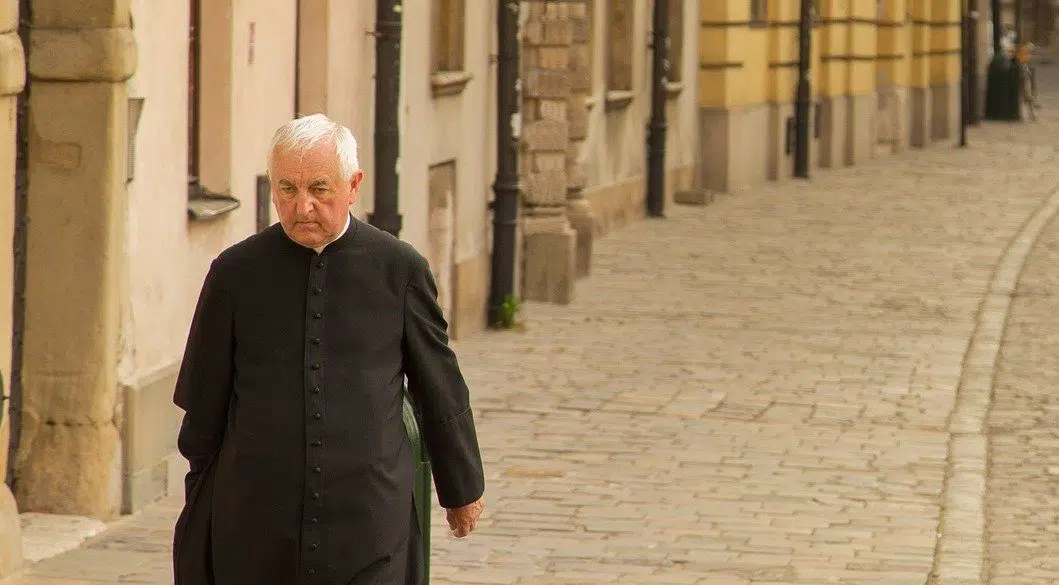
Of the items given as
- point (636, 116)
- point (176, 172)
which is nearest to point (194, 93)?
point (176, 172)

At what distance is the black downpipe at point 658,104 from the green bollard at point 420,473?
18.4 metres

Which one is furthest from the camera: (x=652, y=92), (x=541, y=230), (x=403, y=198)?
(x=652, y=92)

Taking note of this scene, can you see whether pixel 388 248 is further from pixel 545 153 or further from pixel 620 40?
pixel 620 40

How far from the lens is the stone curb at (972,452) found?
8.33 meters

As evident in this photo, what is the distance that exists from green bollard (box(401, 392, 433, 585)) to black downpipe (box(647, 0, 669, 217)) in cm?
1844

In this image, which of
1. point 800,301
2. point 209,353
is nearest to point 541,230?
point 800,301

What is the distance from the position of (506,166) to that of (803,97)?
47.3 feet

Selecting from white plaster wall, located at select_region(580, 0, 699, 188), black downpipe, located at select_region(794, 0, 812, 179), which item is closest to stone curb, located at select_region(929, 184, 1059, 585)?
white plaster wall, located at select_region(580, 0, 699, 188)

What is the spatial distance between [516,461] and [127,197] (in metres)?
2.42

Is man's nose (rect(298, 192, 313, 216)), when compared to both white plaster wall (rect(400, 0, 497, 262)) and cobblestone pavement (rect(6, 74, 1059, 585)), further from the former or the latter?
white plaster wall (rect(400, 0, 497, 262))

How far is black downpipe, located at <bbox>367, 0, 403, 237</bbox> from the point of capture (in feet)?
41.5

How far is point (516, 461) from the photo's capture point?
406 inches

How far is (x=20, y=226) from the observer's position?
339 inches

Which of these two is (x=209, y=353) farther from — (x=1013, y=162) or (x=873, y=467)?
(x=1013, y=162)
